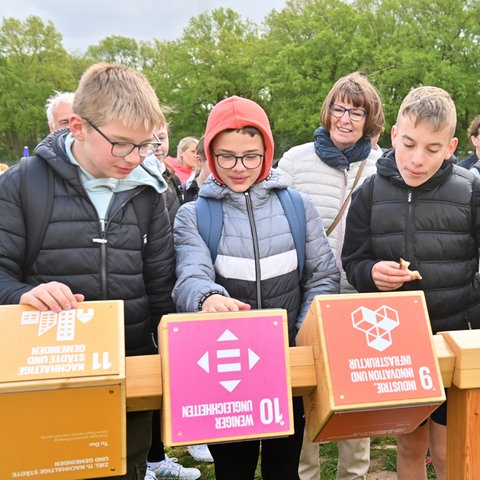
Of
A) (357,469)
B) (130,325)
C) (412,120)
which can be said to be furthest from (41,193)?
(357,469)

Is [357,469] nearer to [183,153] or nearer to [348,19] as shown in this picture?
[183,153]

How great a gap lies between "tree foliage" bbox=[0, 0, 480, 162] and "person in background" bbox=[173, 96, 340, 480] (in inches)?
739

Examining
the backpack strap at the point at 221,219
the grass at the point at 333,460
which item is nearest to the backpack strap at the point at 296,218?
the backpack strap at the point at 221,219

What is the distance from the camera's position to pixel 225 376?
125cm

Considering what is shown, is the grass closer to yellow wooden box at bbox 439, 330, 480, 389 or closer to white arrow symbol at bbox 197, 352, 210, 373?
yellow wooden box at bbox 439, 330, 480, 389

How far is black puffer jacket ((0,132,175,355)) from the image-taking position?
1727 mm

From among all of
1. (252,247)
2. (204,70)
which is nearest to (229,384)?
(252,247)

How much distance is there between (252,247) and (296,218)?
23 centimetres

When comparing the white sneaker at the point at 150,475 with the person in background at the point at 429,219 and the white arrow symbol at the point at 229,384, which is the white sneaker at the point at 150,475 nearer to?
the person in background at the point at 429,219

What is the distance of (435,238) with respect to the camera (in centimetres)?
210

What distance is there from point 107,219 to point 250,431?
958mm

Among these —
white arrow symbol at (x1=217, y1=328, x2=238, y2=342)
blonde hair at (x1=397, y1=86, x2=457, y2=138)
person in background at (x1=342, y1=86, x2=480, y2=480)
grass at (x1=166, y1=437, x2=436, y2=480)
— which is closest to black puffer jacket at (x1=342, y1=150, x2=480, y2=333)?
person in background at (x1=342, y1=86, x2=480, y2=480)

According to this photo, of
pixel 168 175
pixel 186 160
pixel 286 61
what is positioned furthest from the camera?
pixel 286 61

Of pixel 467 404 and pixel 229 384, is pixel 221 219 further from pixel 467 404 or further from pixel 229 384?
pixel 467 404
